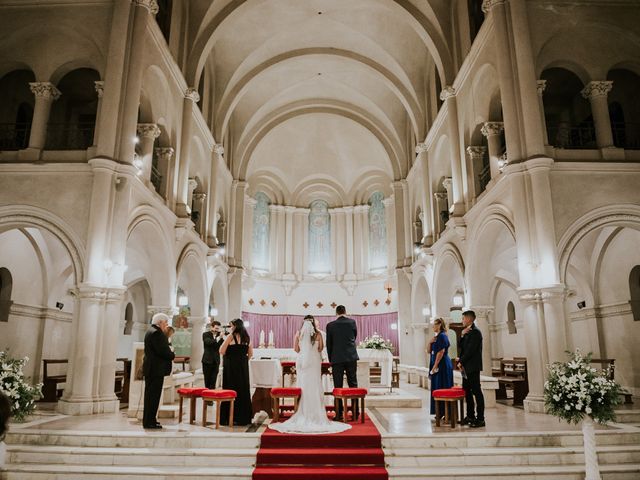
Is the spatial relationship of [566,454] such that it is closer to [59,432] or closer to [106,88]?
[59,432]

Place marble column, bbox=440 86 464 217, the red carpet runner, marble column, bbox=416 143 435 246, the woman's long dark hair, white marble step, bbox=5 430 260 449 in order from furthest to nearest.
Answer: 1. marble column, bbox=416 143 435 246
2. marble column, bbox=440 86 464 217
3. the woman's long dark hair
4. white marble step, bbox=5 430 260 449
5. the red carpet runner

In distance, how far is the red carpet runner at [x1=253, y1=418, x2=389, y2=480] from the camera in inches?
252

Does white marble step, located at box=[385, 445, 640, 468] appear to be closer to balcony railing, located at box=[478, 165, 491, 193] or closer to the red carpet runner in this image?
the red carpet runner

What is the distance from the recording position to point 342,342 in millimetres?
8977

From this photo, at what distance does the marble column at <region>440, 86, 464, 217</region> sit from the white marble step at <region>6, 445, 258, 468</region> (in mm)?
9610

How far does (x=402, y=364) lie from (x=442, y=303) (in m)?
4.99

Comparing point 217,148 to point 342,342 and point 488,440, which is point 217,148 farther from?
point 488,440

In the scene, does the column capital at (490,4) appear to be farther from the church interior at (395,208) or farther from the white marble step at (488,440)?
the white marble step at (488,440)

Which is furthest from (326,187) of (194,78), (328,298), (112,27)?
(112,27)

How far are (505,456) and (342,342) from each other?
3.18 m

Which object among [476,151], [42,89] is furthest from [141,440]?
[476,151]

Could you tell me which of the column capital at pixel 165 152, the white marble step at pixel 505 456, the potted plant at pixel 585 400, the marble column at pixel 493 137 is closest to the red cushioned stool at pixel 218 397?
the white marble step at pixel 505 456

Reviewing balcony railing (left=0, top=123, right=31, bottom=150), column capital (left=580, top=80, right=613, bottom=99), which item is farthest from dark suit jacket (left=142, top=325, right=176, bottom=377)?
column capital (left=580, top=80, right=613, bottom=99)

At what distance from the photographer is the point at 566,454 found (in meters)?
7.04
